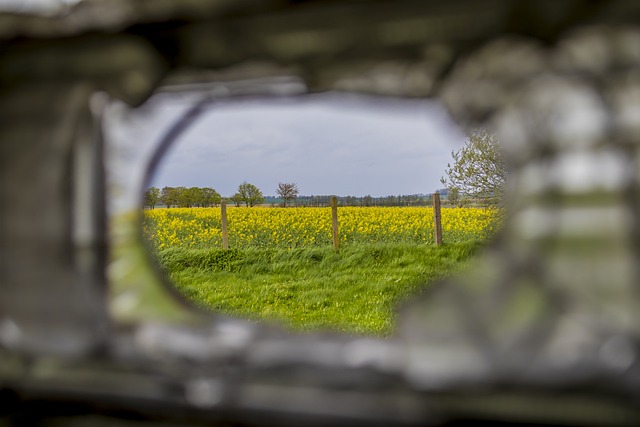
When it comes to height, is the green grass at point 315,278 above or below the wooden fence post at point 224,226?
below

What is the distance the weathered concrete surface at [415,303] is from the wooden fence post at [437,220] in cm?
946

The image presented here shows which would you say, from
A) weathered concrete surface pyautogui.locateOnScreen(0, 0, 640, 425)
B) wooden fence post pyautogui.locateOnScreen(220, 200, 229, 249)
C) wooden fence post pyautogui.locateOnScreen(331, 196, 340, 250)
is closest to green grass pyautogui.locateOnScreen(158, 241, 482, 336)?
wooden fence post pyautogui.locateOnScreen(331, 196, 340, 250)

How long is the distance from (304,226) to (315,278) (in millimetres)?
2335

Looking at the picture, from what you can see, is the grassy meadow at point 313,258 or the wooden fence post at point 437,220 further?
the wooden fence post at point 437,220

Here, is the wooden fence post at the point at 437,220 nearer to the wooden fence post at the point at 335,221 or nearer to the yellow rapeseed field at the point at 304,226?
the yellow rapeseed field at the point at 304,226

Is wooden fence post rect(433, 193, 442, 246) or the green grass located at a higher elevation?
wooden fence post rect(433, 193, 442, 246)

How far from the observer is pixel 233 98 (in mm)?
527

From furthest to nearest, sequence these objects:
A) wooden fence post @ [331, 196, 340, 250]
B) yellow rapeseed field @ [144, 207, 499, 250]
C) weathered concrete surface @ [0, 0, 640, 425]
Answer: yellow rapeseed field @ [144, 207, 499, 250] → wooden fence post @ [331, 196, 340, 250] → weathered concrete surface @ [0, 0, 640, 425]

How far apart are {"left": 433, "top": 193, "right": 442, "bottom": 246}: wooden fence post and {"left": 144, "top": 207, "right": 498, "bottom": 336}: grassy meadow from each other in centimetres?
19

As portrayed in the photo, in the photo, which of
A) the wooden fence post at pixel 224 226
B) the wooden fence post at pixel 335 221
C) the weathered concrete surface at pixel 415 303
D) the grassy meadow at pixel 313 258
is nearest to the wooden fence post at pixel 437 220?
the grassy meadow at pixel 313 258

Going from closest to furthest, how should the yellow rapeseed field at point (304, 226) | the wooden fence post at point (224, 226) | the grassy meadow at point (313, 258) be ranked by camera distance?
1. the grassy meadow at point (313, 258)
2. the wooden fence post at point (224, 226)
3. the yellow rapeseed field at point (304, 226)

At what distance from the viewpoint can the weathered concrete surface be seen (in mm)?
389

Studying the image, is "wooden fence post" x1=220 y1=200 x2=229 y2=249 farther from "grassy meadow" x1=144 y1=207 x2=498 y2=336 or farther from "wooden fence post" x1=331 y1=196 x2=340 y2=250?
"wooden fence post" x1=331 y1=196 x2=340 y2=250

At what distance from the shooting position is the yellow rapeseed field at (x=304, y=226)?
32.4ft
